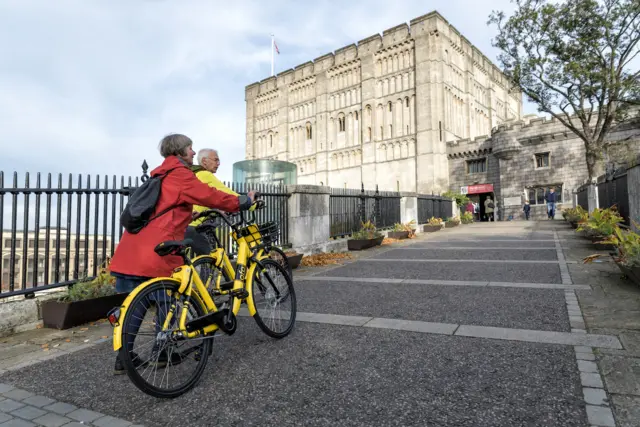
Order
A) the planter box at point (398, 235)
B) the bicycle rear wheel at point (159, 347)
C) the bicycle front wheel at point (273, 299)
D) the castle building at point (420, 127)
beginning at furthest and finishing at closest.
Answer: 1. the castle building at point (420, 127)
2. the planter box at point (398, 235)
3. the bicycle front wheel at point (273, 299)
4. the bicycle rear wheel at point (159, 347)

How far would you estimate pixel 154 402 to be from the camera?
2.45 metres

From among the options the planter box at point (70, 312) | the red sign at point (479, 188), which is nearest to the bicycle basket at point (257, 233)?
the planter box at point (70, 312)

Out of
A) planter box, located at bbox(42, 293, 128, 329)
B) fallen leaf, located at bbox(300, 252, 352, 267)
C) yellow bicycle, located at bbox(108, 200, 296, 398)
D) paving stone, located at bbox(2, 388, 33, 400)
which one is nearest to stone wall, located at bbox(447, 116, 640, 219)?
fallen leaf, located at bbox(300, 252, 352, 267)

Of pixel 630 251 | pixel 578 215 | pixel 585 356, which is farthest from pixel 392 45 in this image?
pixel 585 356

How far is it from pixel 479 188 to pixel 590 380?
3819 centimetres

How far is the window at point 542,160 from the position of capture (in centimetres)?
3338

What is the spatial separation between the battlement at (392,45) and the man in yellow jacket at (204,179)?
44.2 meters

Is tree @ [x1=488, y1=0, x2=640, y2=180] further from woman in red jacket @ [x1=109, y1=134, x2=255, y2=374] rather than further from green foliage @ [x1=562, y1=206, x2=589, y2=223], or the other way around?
woman in red jacket @ [x1=109, y1=134, x2=255, y2=374]

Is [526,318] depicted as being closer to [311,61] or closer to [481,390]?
[481,390]

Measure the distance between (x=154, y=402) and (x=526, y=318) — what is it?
3435 millimetres

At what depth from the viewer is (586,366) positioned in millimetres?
2676

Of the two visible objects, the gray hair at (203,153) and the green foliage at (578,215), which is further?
the green foliage at (578,215)

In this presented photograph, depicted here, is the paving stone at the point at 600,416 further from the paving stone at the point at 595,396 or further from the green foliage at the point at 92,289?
the green foliage at the point at 92,289

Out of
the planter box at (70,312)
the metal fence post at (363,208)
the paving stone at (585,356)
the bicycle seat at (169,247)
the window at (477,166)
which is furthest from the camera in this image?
the window at (477,166)
